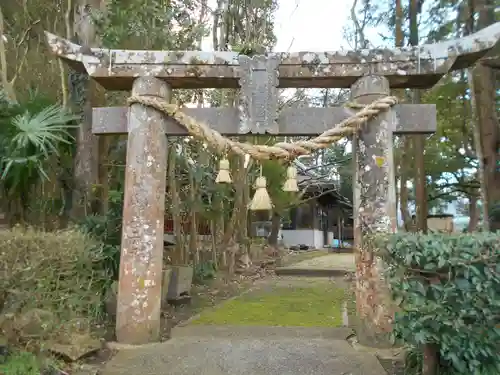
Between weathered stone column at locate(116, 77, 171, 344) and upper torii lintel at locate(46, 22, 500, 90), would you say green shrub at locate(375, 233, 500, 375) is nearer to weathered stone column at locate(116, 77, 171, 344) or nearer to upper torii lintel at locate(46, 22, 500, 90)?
upper torii lintel at locate(46, 22, 500, 90)

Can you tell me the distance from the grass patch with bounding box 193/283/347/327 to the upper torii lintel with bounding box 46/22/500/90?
3.34 metres

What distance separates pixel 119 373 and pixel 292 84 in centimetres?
380

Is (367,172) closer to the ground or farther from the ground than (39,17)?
closer to the ground

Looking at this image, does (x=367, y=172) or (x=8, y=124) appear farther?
(x=8, y=124)

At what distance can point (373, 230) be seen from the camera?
484cm

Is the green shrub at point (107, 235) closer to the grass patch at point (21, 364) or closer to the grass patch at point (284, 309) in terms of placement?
the grass patch at point (284, 309)

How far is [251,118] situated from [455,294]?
294 cm

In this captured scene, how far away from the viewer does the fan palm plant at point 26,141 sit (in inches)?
208

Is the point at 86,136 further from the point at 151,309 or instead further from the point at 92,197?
the point at 151,309

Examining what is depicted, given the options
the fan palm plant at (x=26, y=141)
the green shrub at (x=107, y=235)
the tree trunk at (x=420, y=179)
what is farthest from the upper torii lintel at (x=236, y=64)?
the tree trunk at (x=420, y=179)

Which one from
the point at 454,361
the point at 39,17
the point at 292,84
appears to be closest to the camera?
the point at 454,361

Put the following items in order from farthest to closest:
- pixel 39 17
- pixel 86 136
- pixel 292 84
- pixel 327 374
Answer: pixel 39 17
pixel 86 136
pixel 292 84
pixel 327 374

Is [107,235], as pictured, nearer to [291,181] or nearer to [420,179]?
[291,181]

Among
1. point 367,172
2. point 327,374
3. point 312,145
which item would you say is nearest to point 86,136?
point 312,145
